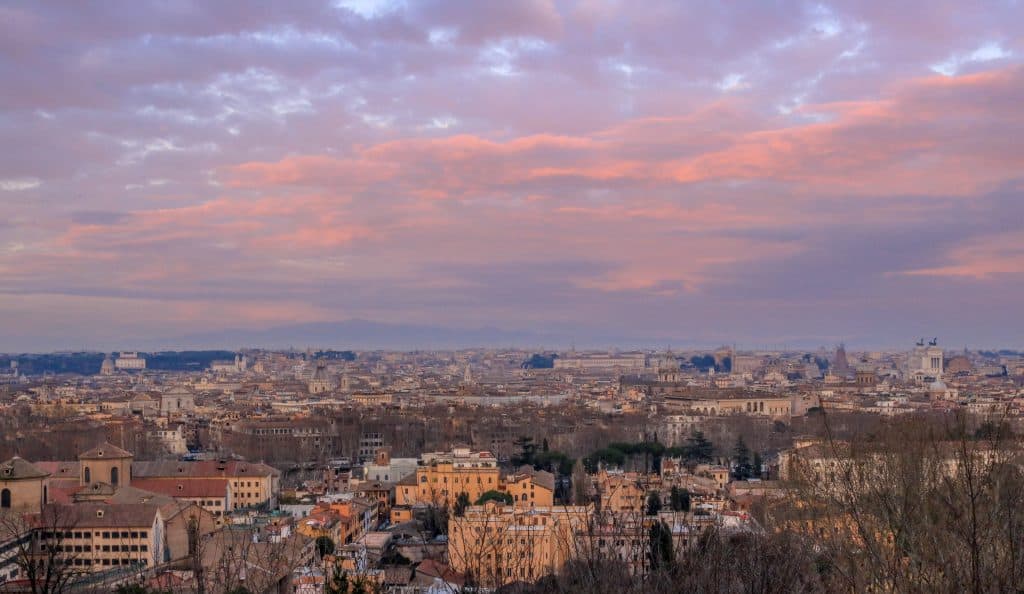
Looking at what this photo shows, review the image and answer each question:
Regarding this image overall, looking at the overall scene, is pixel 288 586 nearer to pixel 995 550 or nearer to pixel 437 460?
pixel 995 550

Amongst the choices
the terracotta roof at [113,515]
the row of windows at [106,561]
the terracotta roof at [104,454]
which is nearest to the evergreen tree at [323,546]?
the row of windows at [106,561]

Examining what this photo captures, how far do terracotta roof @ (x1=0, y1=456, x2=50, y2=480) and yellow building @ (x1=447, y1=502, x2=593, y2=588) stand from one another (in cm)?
823

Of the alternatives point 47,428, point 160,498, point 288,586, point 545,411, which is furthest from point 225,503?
point 545,411

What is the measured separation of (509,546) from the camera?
396 inches

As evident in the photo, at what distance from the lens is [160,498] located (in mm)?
18109

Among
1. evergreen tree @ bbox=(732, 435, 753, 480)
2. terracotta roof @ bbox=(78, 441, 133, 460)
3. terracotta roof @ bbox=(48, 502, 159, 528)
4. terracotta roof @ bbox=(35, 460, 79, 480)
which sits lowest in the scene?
evergreen tree @ bbox=(732, 435, 753, 480)

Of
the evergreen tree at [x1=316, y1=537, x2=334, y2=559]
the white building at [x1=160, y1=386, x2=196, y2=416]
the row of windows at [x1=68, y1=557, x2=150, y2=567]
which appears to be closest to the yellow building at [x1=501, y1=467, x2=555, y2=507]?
the evergreen tree at [x1=316, y1=537, x2=334, y2=559]

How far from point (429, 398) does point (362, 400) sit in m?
3.77

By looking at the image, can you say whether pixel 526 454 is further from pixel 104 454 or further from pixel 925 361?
pixel 925 361

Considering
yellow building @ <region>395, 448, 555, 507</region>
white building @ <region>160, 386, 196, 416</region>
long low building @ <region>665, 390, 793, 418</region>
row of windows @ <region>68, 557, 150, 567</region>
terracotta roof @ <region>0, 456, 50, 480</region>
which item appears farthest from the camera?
white building @ <region>160, 386, 196, 416</region>

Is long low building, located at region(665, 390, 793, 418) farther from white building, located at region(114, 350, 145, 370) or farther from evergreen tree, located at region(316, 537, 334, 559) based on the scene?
white building, located at region(114, 350, 145, 370)

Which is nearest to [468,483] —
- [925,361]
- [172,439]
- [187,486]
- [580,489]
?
[580,489]

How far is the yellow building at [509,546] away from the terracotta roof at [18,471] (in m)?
8.23

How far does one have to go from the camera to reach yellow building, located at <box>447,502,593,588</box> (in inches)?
226
